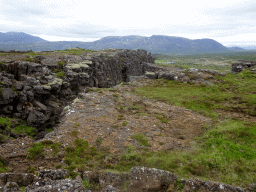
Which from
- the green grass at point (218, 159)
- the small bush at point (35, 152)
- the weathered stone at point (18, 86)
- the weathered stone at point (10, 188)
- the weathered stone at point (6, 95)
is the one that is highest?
the weathered stone at point (18, 86)

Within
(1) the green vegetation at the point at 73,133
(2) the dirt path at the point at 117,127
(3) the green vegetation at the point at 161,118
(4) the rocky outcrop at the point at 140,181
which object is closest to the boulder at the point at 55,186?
(4) the rocky outcrop at the point at 140,181

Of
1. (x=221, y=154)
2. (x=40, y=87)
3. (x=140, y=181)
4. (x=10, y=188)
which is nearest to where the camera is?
(x=10, y=188)

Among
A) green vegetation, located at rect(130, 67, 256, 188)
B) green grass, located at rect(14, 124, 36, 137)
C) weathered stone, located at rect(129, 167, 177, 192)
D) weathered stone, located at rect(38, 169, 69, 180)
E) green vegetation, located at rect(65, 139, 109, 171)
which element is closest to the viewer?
weathered stone, located at rect(38, 169, 69, 180)

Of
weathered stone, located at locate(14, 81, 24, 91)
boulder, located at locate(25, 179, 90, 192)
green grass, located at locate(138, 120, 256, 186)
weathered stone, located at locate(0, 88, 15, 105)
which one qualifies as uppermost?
weathered stone, located at locate(14, 81, 24, 91)

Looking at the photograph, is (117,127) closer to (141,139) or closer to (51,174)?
(141,139)

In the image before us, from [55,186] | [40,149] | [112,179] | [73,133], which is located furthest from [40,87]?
[55,186]

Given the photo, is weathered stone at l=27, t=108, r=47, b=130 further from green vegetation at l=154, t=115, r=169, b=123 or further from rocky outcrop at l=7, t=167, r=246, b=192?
green vegetation at l=154, t=115, r=169, b=123

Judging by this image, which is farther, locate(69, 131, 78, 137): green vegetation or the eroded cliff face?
the eroded cliff face

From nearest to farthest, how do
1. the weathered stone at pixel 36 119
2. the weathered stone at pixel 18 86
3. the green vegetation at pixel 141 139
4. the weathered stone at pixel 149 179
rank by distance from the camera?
1. the weathered stone at pixel 149 179
2. the green vegetation at pixel 141 139
3. the weathered stone at pixel 36 119
4. the weathered stone at pixel 18 86

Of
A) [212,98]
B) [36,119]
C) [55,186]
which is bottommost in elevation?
[36,119]

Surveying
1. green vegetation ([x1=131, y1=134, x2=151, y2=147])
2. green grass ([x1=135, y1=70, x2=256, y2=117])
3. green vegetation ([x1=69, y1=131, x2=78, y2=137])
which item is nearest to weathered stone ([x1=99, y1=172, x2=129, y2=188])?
green vegetation ([x1=131, y1=134, x2=151, y2=147])

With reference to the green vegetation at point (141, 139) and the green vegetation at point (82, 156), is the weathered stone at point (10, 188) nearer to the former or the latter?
the green vegetation at point (82, 156)

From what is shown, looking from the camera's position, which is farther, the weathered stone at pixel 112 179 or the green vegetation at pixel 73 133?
the green vegetation at pixel 73 133

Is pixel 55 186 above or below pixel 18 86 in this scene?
below
